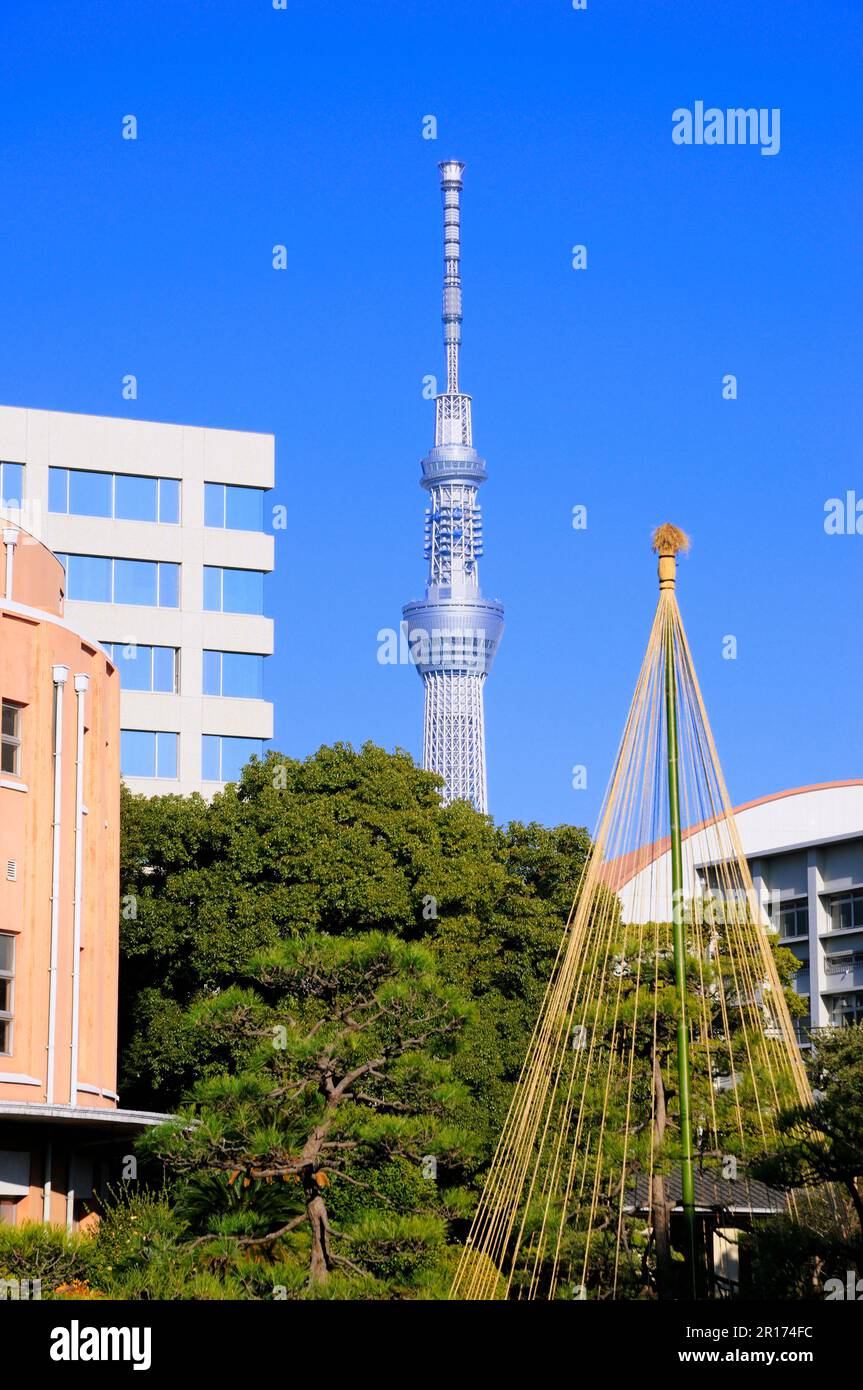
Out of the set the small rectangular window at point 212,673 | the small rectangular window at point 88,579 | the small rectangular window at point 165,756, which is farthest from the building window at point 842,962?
the small rectangular window at point 88,579

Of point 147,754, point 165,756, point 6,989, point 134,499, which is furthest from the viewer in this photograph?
point 134,499

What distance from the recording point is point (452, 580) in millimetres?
171875

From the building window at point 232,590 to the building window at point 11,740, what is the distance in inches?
1165

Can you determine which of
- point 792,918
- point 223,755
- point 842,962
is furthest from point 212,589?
point 842,962

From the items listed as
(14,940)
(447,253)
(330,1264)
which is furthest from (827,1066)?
(447,253)

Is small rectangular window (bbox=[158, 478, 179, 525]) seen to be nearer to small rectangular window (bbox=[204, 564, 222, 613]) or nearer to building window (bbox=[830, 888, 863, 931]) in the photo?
small rectangular window (bbox=[204, 564, 222, 613])

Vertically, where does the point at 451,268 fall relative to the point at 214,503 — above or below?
above

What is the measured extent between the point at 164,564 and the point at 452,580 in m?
119

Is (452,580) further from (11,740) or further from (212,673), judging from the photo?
(11,740)

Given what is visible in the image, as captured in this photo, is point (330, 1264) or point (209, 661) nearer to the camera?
point (330, 1264)

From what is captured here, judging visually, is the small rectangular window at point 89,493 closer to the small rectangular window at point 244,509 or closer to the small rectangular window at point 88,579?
the small rectangular window at point 88,579

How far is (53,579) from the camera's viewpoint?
→ 27.7 m

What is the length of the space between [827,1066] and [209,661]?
3569 centimetres

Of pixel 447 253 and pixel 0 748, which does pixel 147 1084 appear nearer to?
pixel 0 748
